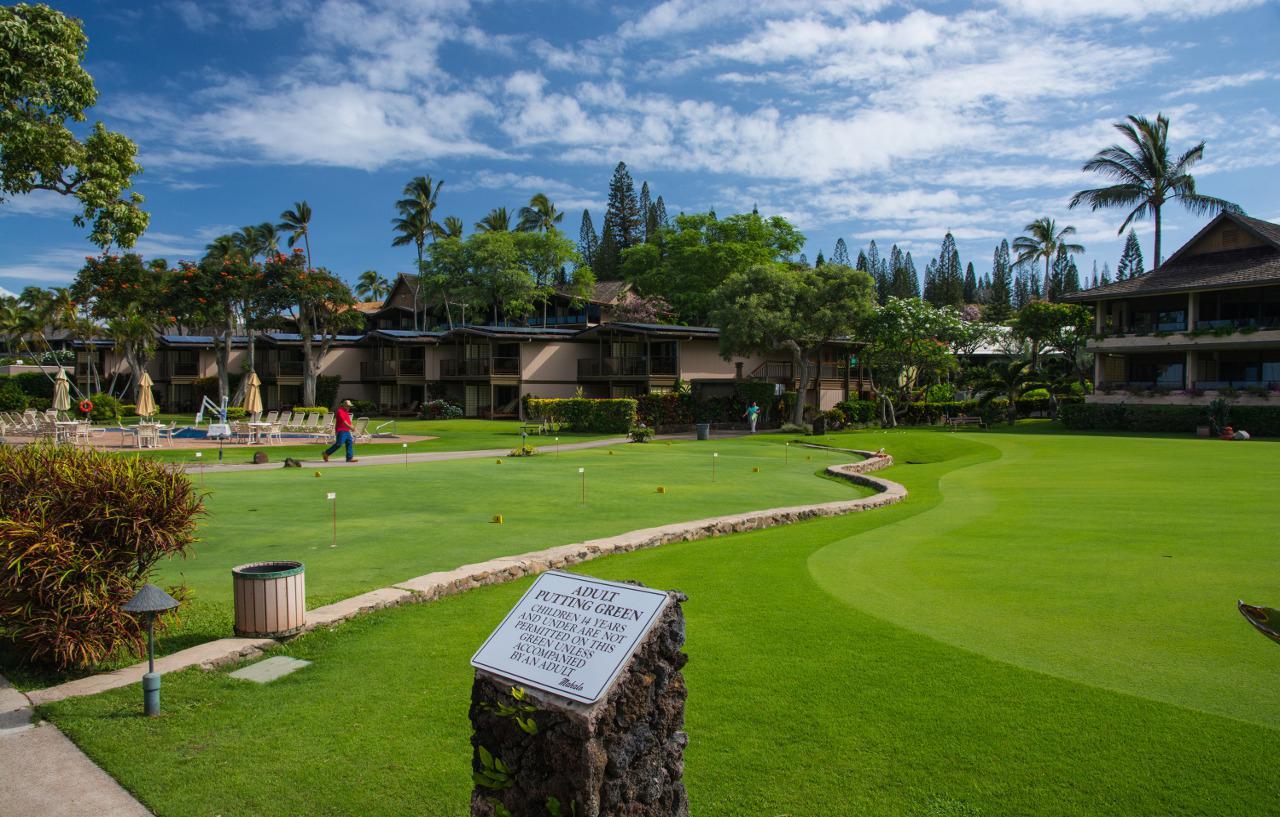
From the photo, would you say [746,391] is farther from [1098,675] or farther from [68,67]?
[1098,675]

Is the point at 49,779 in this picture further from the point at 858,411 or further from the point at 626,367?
the point at 626,367

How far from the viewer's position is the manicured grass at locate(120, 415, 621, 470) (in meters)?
26.2

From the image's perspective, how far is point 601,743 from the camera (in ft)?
12.7

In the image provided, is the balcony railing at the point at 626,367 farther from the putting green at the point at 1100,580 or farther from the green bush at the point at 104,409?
the putting green at the point at 1100,580

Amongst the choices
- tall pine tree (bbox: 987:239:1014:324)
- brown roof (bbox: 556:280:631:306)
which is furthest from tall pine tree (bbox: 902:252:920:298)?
brown roof (bbox: 556:280:631:306)

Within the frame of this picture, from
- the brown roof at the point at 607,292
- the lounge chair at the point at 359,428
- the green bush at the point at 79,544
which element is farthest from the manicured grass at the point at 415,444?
the brown roof at the point at 607,292

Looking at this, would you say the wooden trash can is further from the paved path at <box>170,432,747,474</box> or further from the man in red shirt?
the man in red shirt

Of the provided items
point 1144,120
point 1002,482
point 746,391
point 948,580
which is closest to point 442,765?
point 948,580

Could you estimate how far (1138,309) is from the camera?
47.4m

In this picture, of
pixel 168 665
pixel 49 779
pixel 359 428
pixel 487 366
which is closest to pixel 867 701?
pixel 49 779

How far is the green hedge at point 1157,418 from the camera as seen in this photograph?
3519cm

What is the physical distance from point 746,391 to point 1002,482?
93.4 ft

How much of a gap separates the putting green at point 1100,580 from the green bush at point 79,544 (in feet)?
22.1

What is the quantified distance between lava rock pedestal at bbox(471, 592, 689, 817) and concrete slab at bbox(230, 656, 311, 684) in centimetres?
363
